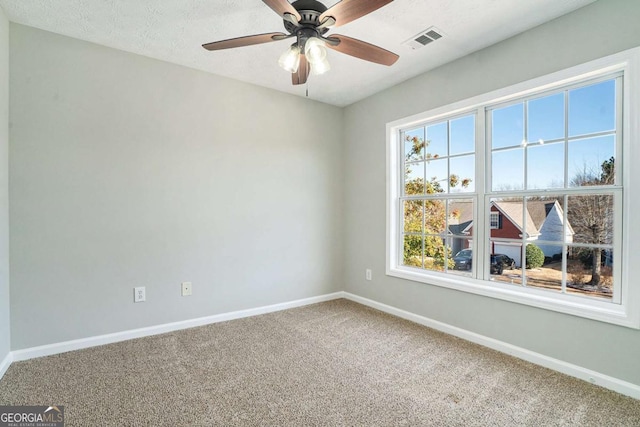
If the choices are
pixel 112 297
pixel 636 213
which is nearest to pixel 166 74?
pixel 112 297

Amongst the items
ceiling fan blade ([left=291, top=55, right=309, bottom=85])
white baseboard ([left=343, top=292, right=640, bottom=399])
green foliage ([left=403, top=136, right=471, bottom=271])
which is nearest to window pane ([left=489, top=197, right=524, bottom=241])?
green foliage ([left=403, top=136, right=471, bottom=271])

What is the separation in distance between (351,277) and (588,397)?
2.45 metres

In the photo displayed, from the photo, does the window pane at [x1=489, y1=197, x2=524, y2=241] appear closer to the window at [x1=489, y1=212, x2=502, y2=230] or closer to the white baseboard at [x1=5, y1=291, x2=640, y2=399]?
the window at [x1=489, y1=212, x2=502, y2=230]

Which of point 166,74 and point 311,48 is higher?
point 166,74

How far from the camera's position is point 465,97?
270 cm

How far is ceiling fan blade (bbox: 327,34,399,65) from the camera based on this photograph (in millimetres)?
1773

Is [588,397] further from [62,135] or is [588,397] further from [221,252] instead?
[62,135]

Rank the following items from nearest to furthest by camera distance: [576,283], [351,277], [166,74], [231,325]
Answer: [576,283]
[166,74]
[231,325]
[351,277]

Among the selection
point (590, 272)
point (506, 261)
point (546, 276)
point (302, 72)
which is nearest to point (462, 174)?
point (506, 261)

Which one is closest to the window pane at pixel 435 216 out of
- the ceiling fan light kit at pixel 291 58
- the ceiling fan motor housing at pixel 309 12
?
the ceiling fan light kit at pixel 291 58

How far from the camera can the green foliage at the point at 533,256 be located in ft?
7.76

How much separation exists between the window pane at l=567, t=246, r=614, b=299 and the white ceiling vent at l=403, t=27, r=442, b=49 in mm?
1905

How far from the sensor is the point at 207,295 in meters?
3.04

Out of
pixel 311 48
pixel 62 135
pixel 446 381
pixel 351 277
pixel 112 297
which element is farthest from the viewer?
pixel 351 277
